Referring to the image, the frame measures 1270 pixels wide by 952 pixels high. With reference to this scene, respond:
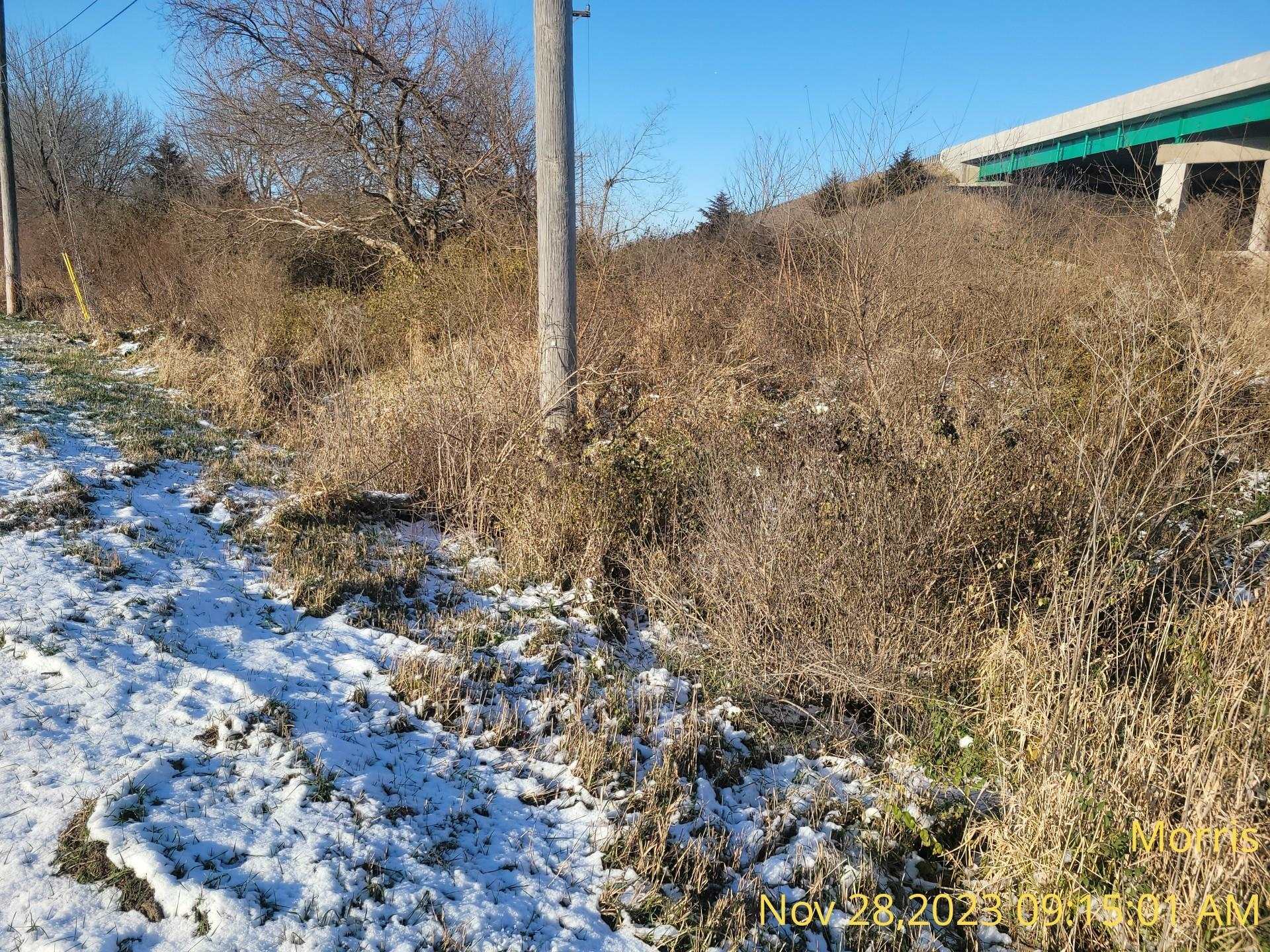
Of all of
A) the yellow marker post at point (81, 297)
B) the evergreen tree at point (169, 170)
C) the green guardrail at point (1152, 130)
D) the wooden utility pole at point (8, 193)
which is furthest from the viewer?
the green guardrail at point (1152, 130)

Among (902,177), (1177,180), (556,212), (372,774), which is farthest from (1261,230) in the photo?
(1177,180)

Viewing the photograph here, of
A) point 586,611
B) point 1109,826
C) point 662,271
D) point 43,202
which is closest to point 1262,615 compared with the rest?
point 1109,826

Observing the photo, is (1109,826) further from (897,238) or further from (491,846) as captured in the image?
(897,238)

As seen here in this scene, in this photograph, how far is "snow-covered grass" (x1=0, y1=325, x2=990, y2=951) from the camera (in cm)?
210

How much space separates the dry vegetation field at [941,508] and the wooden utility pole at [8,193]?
363 inches

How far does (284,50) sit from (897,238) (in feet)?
36.2

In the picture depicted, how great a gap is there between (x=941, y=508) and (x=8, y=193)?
16.7 meters

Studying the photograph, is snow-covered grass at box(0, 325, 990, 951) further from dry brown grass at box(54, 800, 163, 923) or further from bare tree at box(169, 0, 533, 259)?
bare tree at box(169, 0, 533, 259)

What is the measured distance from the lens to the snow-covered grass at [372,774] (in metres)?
2.10

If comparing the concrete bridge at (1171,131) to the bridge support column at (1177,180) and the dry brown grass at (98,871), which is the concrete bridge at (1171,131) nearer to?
the bridge support column at (1177,180)

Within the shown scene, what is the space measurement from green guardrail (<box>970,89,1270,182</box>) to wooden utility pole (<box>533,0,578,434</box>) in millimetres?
10784

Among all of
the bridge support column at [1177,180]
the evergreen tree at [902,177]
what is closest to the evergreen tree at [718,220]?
the evergreen tree at [902,177]

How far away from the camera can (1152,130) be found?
22734mm

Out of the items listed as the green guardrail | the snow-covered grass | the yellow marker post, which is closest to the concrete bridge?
the green guardrail
